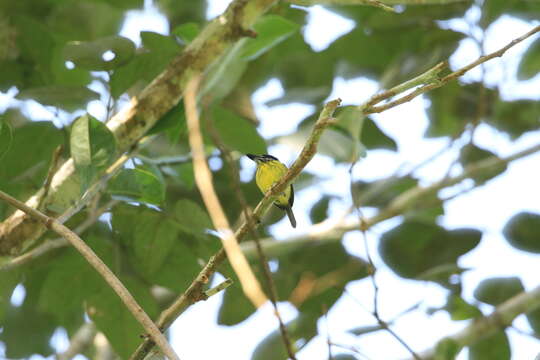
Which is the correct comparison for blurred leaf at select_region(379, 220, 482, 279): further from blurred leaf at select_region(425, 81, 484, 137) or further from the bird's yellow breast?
blurred leaf at select_region(425, 81, 484, 137)

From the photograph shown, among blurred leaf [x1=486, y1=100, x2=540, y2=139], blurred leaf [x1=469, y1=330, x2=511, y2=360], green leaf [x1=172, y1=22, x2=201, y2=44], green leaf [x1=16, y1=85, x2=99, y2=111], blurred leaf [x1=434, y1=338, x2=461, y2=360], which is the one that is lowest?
blurred leaf [x1=434, y1=338, x2=461, y2=360]

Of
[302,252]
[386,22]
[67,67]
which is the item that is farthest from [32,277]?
[386,22]

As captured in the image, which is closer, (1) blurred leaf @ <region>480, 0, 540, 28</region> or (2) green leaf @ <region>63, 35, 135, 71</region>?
(2) green leaf @ <region>63, 35, 135, 71</region>

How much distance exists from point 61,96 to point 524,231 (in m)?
2.06

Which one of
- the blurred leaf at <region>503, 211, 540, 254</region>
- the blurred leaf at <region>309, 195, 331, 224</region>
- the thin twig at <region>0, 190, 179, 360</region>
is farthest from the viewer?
the blurred leaf at <region>309, 195, 331, 224</region>

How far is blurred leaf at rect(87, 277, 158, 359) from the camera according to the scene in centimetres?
258

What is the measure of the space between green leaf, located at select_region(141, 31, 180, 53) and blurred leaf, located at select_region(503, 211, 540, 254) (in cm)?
168

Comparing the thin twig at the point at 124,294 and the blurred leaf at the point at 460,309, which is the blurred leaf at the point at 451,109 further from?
the thin twig at the point at 124,294

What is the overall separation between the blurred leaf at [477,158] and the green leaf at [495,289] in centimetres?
63

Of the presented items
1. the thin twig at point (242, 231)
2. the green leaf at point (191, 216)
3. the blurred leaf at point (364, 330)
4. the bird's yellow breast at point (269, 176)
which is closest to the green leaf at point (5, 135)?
the green leaf at point (191, 216)

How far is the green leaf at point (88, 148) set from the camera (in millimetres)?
2070

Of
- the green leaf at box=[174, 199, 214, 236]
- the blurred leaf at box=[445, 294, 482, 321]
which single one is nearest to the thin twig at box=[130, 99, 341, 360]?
the green leaf at box=[174, 199, 214, 236]

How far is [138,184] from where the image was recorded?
7.19ft

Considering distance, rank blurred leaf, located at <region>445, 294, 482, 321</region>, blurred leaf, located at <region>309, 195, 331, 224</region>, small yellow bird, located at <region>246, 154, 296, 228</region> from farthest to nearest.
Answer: blurred leaf, located at <region>309, 195, 331, 224</region>, small yellow bird, located at <region>246, 154, 296, 228</region>, blurred leaf, located at <region>445, 294, 482, 321</region>
